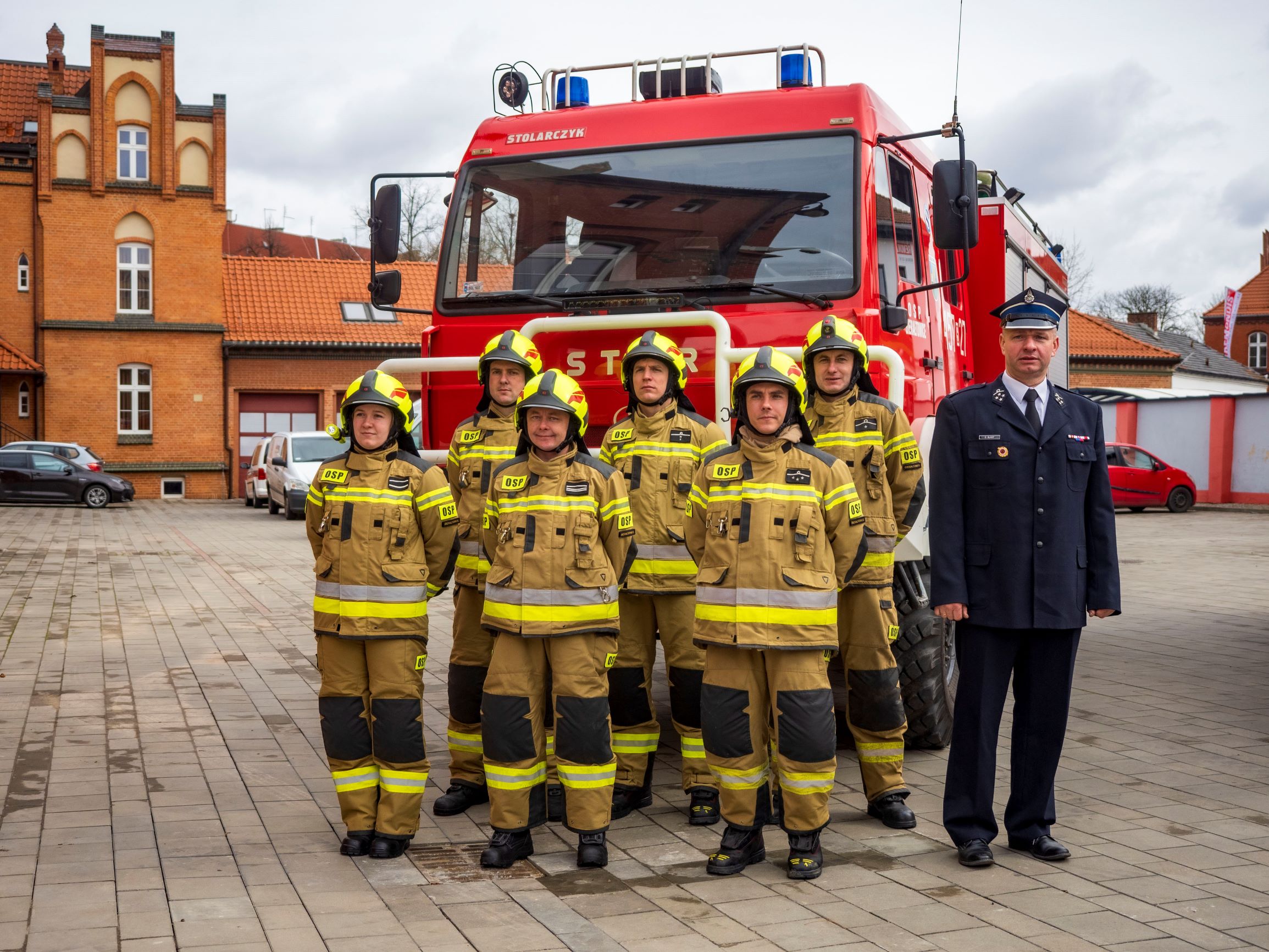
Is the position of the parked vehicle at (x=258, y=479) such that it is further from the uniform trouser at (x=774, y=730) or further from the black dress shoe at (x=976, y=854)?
the black dress shoe at (x=976, y=854)

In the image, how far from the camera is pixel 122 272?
35.3 metres

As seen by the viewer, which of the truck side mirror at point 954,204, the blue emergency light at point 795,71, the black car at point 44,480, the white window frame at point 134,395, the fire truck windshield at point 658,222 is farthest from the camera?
the white window frame at point 134,395

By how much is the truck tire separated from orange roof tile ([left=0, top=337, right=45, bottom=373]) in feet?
108

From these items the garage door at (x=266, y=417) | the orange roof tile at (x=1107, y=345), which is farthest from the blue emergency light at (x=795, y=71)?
the orange roof tile at (x=1107, y=345)

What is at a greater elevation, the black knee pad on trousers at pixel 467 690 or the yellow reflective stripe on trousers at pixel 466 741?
the black knee pad on trousers at pixel 467 690

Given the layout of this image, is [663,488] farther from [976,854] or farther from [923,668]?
[976,854]

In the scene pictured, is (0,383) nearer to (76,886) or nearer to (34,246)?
(34,246)

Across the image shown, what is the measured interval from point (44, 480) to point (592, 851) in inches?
1116

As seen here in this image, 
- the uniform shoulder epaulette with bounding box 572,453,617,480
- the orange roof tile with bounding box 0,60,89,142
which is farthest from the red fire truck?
the orange roof tile with bounding box 0,60,89,142

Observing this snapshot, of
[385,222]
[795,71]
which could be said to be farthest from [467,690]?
[795,71]

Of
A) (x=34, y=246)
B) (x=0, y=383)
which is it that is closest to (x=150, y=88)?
(x=34, y=246)

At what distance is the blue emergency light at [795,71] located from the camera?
673cm

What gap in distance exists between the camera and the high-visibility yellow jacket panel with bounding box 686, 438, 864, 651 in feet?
15.0

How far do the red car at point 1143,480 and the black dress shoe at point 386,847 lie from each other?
82.3 feet
